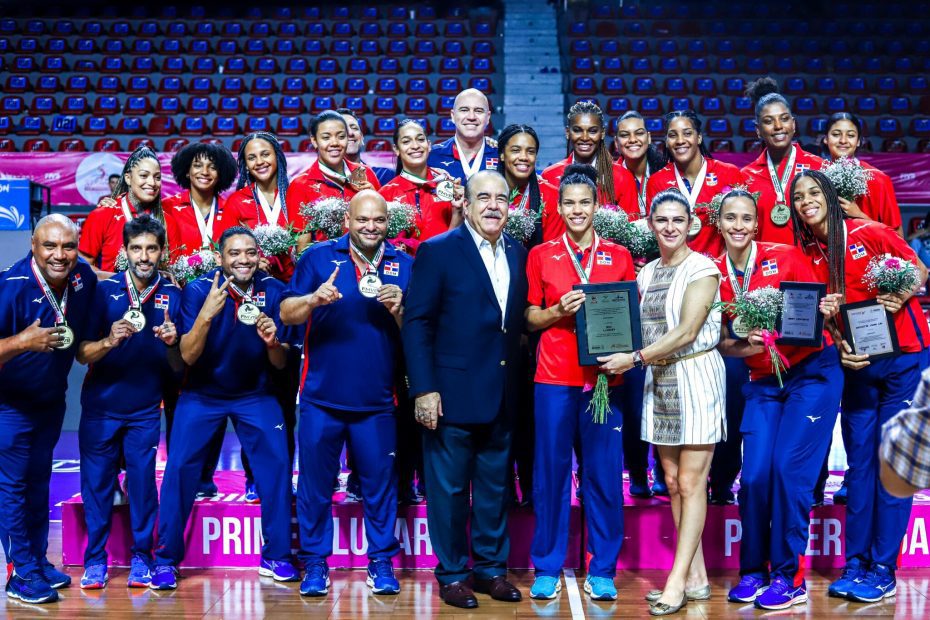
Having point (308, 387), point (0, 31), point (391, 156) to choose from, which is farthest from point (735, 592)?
point (0, 31)

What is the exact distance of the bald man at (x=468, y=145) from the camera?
4.99 m

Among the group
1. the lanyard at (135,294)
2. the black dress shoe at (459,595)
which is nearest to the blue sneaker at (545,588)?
the black dress shoe at (459,595)

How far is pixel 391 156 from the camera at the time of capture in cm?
1133

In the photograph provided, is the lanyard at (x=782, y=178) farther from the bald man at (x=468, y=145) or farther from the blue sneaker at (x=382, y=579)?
the blue sneaker at (x=382, y=579)

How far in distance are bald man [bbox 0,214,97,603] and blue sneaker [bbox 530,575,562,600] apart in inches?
87.0

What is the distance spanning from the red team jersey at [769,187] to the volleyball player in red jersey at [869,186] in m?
0.18

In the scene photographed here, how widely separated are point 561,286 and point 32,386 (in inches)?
96.4

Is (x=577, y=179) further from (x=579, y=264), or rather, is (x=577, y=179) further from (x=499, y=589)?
(x=499, y=589)

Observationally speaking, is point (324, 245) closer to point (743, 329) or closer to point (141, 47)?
point (743, 329)

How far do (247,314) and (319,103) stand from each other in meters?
11.0

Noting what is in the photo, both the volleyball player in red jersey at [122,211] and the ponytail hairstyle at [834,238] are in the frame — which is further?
the volleyball player in red jersey at [122,211]

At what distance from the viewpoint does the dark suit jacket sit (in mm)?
4211

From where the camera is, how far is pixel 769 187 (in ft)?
Answer: 16.3

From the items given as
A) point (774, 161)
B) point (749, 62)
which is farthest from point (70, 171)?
point (749, 62)
